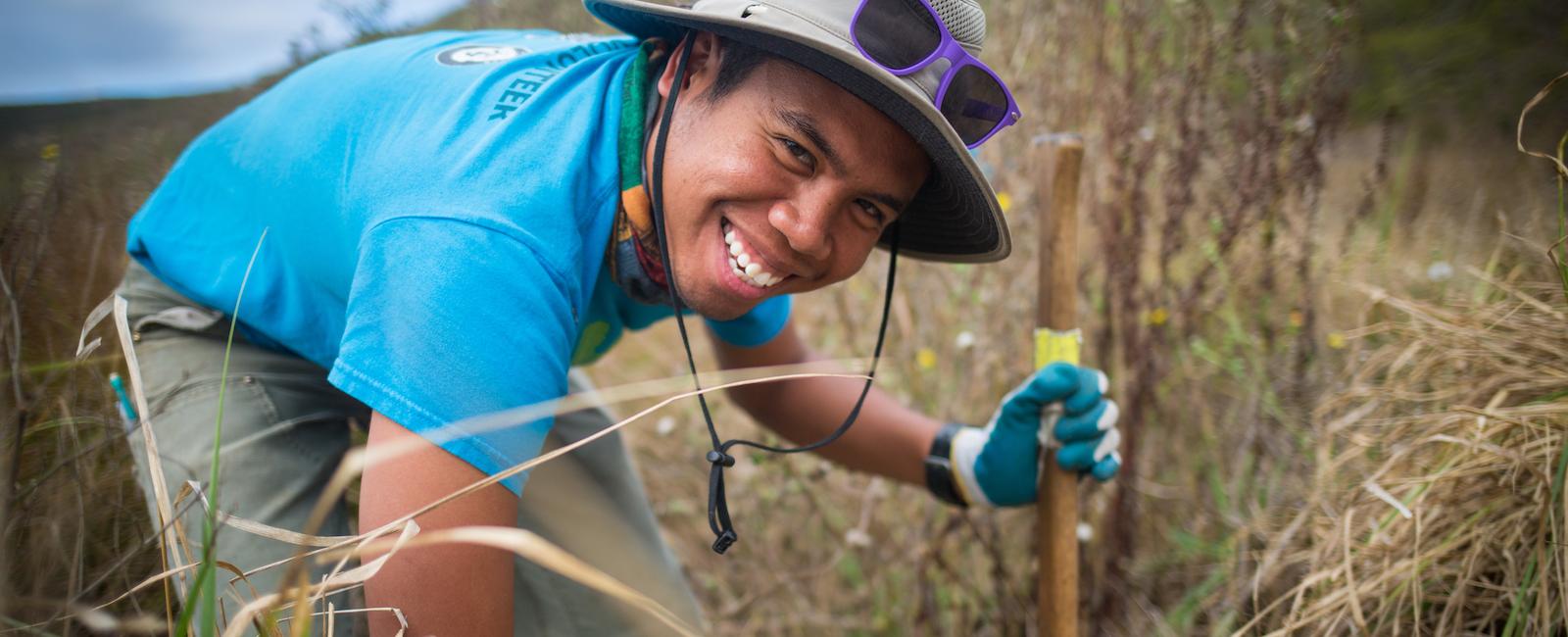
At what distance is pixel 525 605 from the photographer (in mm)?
1882

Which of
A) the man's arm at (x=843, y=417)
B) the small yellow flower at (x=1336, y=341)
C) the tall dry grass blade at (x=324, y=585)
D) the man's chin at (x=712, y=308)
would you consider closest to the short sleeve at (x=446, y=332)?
the tall dry grass blade at (x=324, y=585)

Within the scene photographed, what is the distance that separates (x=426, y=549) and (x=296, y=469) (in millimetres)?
660

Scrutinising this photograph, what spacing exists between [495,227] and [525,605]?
0.98 metres

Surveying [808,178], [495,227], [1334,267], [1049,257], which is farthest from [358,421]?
[1334,267]

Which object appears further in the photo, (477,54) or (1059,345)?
(1059,345)

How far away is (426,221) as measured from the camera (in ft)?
4.08

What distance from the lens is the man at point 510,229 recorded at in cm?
122

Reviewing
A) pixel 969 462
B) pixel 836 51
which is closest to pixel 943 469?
pixel 969 462

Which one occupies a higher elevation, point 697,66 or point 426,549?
point 697,66

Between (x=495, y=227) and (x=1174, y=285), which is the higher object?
(x=495, y=227)

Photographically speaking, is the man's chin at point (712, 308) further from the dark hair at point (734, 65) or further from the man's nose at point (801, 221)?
the dark hair at point (734, 65)

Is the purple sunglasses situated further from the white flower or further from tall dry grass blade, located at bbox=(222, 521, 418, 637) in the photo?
the white flower

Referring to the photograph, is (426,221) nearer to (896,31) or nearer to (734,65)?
(734,65)

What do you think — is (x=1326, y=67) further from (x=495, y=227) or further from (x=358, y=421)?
(x=358, y=421)
